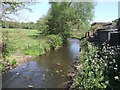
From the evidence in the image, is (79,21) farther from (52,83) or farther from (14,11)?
(52,83)

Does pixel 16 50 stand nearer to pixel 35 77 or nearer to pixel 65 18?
pixel 35 77

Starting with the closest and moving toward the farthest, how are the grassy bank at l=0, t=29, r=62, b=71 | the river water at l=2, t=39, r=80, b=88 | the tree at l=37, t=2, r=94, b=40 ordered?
1. the river water at l=2, t=39, r=80, b=88
2. the grassy bank at l=0, t=29, r=62, b=71
3. the tree at l=37, t=2, r=94, b=40

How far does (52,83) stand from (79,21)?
1394 inches

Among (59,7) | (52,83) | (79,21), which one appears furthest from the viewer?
(79,21)

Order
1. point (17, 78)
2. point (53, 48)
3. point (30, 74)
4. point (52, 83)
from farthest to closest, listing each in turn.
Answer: point (53, 48) → point (30, 74) → point (17, 78) → point (52, 83)

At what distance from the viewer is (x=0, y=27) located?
1833 centimetres

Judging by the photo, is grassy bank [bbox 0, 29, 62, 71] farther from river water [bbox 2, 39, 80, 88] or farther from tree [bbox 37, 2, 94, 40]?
tree [bbox 37, 2, 94, 40]

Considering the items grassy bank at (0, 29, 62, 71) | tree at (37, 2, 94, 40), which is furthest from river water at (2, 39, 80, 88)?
tree at (37, 2, 94, 40)

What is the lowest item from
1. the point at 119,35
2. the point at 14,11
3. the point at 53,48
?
the point at 53,48

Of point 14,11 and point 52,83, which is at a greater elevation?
point 14,11

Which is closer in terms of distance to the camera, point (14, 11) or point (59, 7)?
point (14, 11)

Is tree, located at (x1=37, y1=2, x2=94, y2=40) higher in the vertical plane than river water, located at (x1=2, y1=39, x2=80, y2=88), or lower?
higher

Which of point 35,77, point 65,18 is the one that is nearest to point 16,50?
point 35,77

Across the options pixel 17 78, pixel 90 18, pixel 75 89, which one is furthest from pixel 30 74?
pixel 90 18
